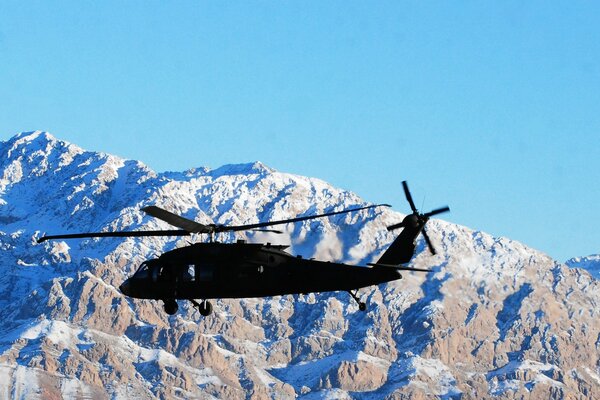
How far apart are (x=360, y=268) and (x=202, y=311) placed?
1479 cm

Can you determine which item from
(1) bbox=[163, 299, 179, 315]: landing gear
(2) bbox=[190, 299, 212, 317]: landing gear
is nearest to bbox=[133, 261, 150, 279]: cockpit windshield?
(1) bbox=[163, 299, 179, 315]: landing gear

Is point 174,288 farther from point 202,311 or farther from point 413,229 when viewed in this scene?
point 413,229

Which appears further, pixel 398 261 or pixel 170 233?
pixel 398 261

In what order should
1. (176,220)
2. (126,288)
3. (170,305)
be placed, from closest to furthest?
1. (176,220)
2. (170,305)
3. (126,288)

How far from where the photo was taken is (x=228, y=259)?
110 m

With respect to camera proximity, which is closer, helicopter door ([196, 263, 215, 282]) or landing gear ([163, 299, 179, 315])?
helicopter door ([196, 263, 215, 282])

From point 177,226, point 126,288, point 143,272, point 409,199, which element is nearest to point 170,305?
point 143,272

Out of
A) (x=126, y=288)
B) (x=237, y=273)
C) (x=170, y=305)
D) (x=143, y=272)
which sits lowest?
(x=170, y=305)

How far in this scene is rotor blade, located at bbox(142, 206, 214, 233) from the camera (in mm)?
102000

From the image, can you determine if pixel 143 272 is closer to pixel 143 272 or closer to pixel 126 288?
pixel 143 272

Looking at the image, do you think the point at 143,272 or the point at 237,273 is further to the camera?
the point at 143,272

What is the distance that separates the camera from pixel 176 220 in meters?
106

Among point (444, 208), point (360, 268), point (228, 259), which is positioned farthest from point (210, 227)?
point (444, 208)

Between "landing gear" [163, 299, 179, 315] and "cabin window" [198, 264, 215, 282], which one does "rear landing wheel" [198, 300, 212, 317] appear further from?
"landing gear" [163, 299, 179, 315]
